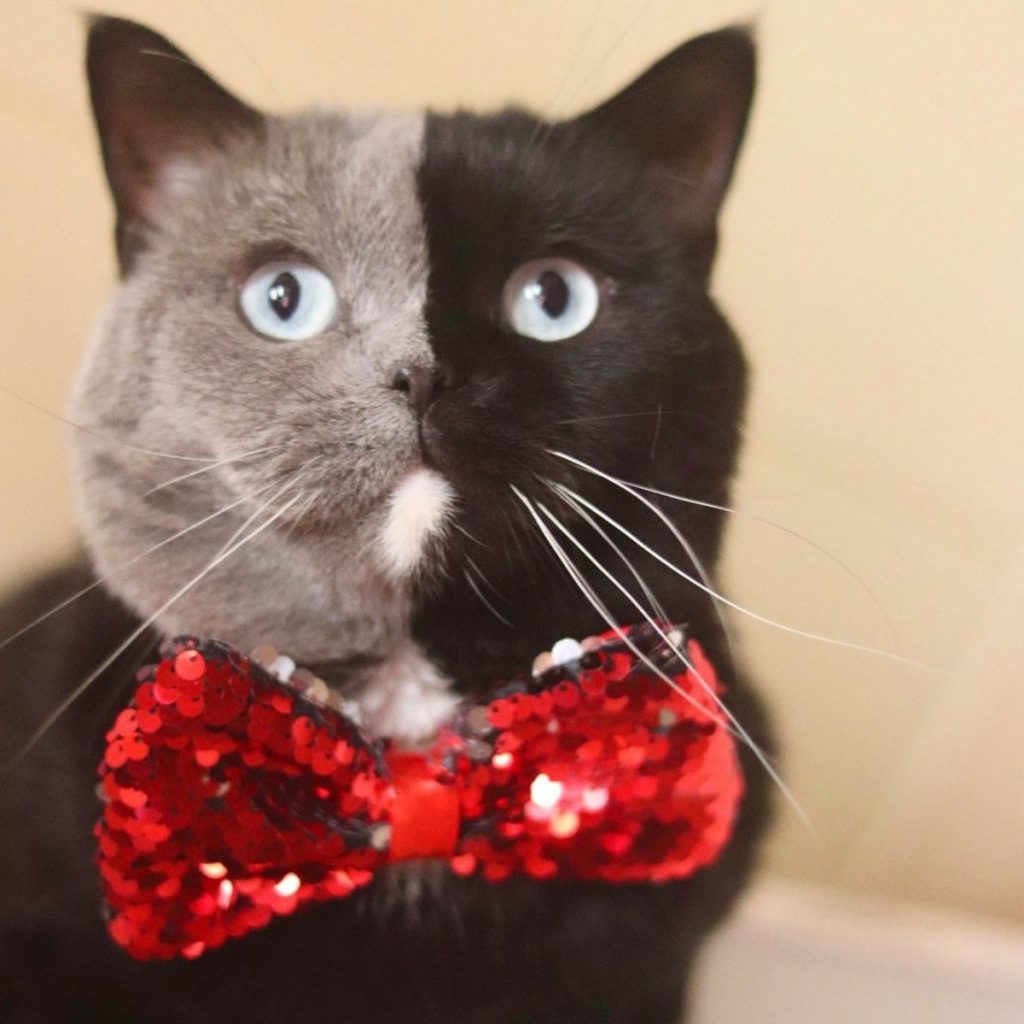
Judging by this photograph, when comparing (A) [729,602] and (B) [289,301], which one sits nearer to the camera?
(B) [289,301]

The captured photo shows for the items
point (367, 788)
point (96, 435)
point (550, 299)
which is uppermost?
point (550, 299)

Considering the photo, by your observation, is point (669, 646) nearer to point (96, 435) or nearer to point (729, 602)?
point (729, 602)

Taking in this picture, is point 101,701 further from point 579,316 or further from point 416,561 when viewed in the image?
point 579,316

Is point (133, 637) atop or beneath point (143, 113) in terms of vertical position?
beneath

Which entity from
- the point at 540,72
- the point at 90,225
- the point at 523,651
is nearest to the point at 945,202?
the point at 540,72

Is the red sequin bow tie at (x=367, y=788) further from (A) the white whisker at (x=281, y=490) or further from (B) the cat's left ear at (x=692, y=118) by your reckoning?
(B) the cat's left ear at (x=692, y=118)

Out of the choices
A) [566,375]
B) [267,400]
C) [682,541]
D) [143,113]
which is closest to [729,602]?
[682,541]

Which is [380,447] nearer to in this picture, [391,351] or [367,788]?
[391,351]

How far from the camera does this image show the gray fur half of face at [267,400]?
0.45 metres

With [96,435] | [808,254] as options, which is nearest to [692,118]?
[808,254]

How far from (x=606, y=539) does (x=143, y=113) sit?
0.33 m

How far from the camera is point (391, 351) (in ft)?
1.47

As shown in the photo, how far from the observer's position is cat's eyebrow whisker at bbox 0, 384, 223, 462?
Answer: 49 cm

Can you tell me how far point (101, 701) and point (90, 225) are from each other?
281 mm
